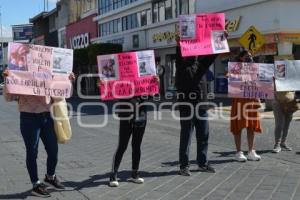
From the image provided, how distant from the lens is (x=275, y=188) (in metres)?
7.14

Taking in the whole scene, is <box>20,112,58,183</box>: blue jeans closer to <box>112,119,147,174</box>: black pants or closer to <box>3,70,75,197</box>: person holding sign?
<box>3,70,75,197</box>: person holding sign

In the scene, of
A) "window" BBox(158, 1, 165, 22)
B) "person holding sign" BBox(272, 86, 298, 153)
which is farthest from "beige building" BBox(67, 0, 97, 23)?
"person holding sign" BBox(272, 86, 298, 153)

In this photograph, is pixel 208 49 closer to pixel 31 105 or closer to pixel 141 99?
pixel 141 99

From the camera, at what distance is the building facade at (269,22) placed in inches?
1019

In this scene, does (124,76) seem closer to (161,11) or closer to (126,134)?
(126,134)

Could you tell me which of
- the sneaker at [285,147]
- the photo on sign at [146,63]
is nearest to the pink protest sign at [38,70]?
the photo on sign at [146,63]

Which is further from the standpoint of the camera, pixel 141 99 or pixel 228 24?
pixel 228 24

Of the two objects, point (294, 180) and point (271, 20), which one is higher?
point (271, 20)

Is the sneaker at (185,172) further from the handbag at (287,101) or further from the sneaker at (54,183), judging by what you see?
the handbag at (287,101)

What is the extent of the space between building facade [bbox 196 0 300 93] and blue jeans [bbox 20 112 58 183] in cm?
1860

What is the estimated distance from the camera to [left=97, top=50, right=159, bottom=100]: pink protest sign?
779 cm

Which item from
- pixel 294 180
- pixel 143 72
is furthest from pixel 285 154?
pixel 143 72

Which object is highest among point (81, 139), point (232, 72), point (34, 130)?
point (232, 72)

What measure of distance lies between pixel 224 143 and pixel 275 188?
4890mm
